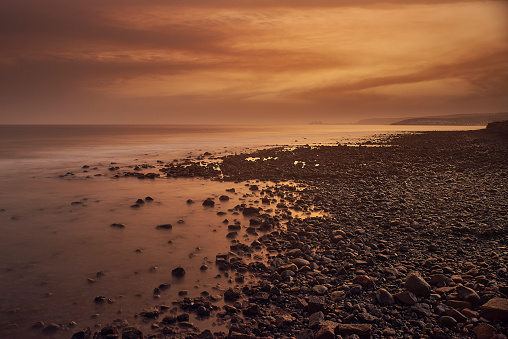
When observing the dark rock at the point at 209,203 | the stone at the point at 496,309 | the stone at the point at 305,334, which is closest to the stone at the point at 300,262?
the stone at the point at 305,334

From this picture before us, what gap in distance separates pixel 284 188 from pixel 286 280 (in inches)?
425

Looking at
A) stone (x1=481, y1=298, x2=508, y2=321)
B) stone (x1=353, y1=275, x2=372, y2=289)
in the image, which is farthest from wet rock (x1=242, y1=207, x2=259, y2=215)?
stone (x1=481, y1=298, x2=508, y2=321)

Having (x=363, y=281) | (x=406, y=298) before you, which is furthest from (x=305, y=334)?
(x=406, y=298)

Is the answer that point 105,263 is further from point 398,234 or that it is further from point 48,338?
point 398,234

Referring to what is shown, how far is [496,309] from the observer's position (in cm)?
546

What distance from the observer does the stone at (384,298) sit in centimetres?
620

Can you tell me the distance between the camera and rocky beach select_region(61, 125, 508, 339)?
560 centimetres

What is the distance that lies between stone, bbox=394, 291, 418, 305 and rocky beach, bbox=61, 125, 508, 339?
18 mm

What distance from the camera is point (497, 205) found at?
12.7m

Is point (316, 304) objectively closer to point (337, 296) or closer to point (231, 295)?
point (337, 296)

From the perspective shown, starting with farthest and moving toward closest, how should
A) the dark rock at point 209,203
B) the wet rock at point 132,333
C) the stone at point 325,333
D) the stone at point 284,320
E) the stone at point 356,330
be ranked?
1. the dark rock at point 209,203
2. the stone at point 284,320
3. the wet rock at point 132,333
4. the stone at point 356,330
5. the stone at point 325,333

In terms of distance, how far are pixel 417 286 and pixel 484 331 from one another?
1420 mm

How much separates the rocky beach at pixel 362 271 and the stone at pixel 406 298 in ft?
0.06

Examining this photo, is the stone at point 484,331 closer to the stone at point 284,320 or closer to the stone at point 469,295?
the stone at point 469,295
